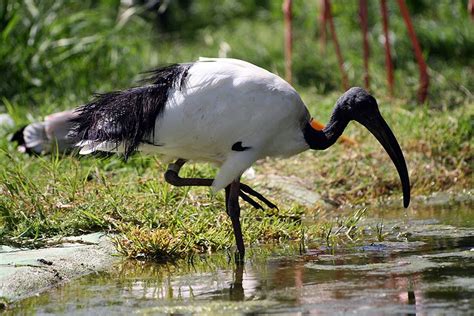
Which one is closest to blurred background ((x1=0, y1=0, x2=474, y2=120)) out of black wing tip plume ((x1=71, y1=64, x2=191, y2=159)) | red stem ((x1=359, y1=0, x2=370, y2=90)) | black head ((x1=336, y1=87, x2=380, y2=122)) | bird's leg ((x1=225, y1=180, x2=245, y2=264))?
red stem ((x1=359, y1=0, x2=370, y2=90))

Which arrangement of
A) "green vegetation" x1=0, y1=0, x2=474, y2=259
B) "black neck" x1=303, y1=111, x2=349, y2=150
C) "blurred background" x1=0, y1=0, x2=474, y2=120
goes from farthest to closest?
"blurred background" x1=0, y1=0, x2=474, y2=120, "green vegetation" x1=0, y1=0, x2=474, y2=259, "black neck" x1=303, y1=111, x2=349, y2=150

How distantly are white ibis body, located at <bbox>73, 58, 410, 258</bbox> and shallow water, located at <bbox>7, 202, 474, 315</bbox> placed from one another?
17.6 inches

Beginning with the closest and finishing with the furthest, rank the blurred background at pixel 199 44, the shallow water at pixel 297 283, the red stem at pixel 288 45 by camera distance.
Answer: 1. the shallow water at pixel 297 283
2. the blurred background at pixel 199 44
3. the red stem at pixel 288 45

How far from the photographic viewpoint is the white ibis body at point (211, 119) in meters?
6.33

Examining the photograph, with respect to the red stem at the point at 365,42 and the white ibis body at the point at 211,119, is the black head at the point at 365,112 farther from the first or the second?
the red stem at the point at 365,42

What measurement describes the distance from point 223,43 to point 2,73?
2.86 m

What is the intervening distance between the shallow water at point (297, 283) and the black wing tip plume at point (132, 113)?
0.72m

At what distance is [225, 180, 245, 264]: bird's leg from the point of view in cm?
620

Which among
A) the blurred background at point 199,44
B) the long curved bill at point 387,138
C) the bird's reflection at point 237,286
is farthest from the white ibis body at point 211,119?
the blurred background at point 199,44

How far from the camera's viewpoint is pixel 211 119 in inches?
249

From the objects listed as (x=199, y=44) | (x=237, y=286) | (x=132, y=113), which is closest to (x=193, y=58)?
(x=199, y=44)

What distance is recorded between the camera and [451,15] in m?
13.3

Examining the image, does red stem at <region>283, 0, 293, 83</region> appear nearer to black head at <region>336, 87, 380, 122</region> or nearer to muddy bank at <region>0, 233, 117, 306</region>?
black head at <region>336, 87, 380, 122</region>

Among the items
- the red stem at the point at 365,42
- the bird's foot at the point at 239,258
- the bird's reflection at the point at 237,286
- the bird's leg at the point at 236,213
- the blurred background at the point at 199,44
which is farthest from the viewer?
the red stem at the point at 365,42
